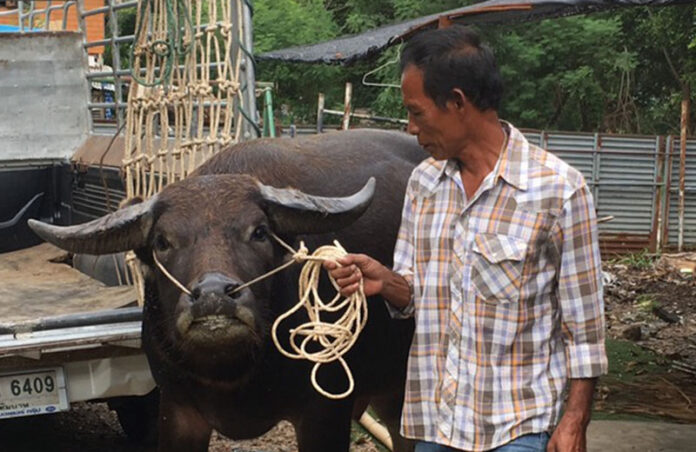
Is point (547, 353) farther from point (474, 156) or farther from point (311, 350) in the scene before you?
point (311, 350)

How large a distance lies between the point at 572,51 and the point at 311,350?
1353 cm

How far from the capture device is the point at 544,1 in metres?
6.32

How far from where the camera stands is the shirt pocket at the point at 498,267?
2434mm

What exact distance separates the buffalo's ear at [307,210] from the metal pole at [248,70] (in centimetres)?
124

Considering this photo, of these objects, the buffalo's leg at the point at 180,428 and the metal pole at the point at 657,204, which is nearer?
the buffalo's leg at the point at 180,428

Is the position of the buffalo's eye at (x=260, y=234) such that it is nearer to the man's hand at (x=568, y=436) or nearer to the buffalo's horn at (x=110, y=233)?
the buffalo's horn at (x=110, y=233)

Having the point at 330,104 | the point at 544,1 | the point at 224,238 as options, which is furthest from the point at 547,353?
the point at 330,104

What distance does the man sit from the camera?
2441mm

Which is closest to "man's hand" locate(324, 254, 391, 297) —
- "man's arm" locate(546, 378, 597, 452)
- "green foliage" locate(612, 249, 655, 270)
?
"man's arm" locate(546, 378, 597, 452)

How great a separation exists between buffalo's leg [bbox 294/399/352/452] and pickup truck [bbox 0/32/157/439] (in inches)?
28.2

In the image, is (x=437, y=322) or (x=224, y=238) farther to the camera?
(x=224, y=238)

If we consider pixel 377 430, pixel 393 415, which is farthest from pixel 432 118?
pixel 377 430

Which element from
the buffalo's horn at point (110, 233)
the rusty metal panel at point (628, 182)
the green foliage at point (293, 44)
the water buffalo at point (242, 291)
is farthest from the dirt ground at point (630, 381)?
the green foliage at point (293, 44)

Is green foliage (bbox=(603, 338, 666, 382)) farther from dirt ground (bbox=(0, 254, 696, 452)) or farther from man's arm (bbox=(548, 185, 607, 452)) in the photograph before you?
man's arm (bbox=(548, 185, 607, 452))
